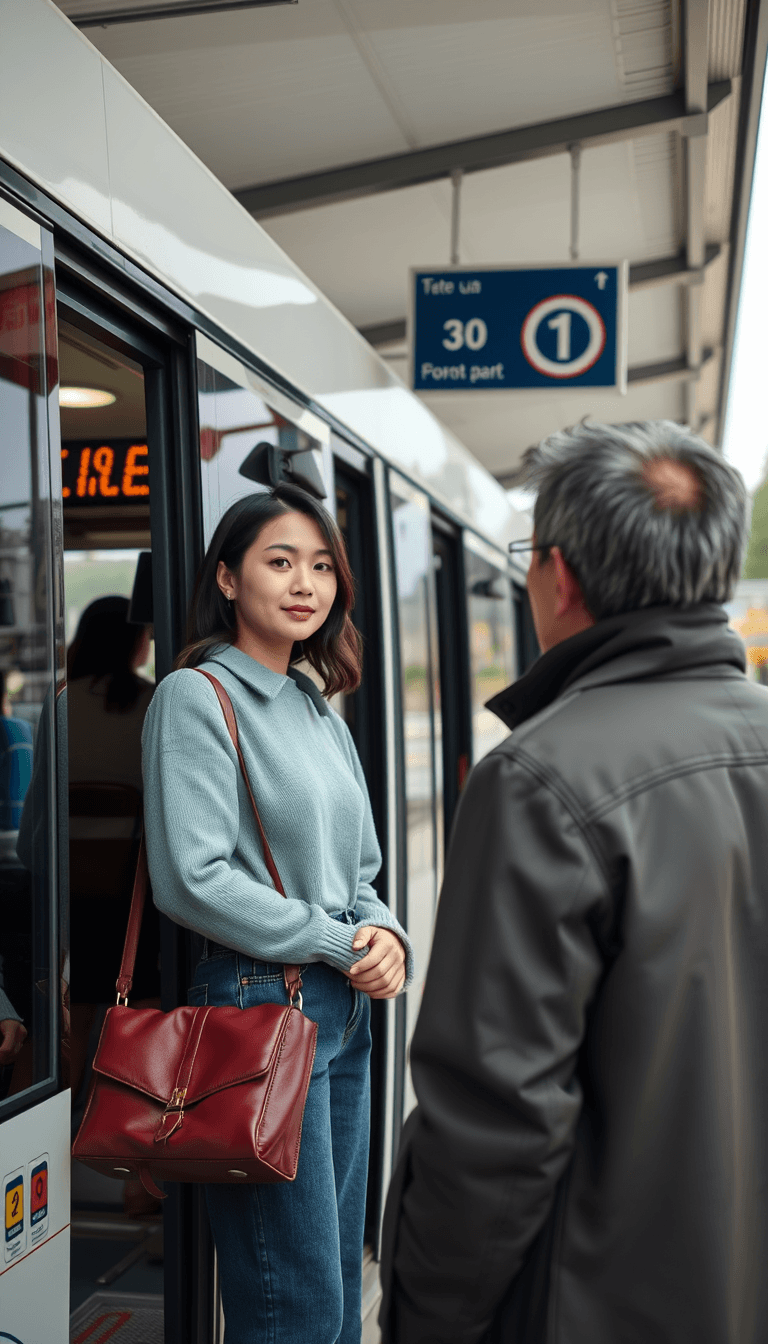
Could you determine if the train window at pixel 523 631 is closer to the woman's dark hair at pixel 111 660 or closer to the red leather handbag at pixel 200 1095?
the woman's dark hair at pixel 111 660

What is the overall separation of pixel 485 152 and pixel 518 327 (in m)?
0.78

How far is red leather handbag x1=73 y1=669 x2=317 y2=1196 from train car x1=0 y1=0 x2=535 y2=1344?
9cm

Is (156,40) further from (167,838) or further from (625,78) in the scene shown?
(167,838)

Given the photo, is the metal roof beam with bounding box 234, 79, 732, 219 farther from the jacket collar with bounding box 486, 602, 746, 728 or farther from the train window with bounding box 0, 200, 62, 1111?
the jacket collar with bounding box 486, 602, 746, 728

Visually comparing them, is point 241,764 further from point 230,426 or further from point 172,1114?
point 230,426

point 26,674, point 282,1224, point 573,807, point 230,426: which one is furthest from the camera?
point 230,426

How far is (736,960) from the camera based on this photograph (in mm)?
1350

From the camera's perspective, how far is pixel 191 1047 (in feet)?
6.31

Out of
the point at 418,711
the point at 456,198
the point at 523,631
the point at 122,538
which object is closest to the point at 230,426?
the point at 418,711

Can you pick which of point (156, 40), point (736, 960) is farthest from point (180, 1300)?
point (156, 40)

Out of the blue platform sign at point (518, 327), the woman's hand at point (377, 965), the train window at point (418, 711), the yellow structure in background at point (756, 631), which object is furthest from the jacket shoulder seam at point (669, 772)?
the yellow structure in background at point (756, 631)

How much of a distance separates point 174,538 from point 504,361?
12.2ft

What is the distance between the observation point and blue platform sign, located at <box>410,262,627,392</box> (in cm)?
573

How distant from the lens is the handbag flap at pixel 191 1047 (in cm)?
188
